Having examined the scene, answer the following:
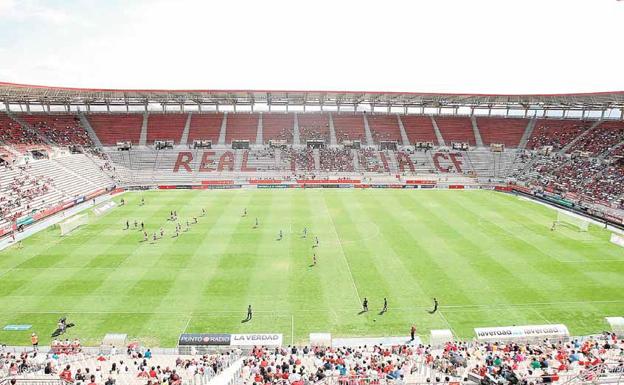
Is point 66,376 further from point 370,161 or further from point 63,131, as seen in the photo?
point 63,131

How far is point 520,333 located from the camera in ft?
62.0

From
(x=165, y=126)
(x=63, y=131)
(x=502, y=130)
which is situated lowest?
(x=63, y=131)

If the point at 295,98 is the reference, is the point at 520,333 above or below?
below

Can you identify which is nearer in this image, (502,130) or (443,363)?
(443,363)

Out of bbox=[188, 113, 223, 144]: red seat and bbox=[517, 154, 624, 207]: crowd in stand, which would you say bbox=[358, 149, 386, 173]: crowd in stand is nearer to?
bbox=[517, 154, 624, 207]: crowd in stand

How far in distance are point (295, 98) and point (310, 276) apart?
48907 millimetres

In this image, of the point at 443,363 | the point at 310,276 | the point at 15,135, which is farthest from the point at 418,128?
the point at 15,135

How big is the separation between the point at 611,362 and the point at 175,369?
58.3 feet

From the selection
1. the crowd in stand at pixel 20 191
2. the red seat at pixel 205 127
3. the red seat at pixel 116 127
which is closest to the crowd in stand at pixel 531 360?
the crowd in stand at pixel 20 191

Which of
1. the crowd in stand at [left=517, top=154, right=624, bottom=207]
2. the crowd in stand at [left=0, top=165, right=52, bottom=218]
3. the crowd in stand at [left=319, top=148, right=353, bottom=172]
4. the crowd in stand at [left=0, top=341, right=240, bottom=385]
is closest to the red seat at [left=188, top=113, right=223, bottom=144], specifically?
the crowd in stand at [left=319, top=148, right=353, bottom=172]

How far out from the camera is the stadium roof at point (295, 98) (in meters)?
56.7

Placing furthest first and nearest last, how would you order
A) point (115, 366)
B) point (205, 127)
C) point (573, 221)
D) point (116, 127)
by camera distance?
point (205, 127)
point (116, 127)
point (573, 221)
point (115, 366)

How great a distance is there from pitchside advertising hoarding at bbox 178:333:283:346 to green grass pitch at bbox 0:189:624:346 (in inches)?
56.9

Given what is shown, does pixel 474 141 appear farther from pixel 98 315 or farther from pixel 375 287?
pixel 98 315
